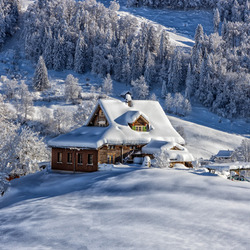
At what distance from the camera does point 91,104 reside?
6338cm

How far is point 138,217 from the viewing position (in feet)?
41.0

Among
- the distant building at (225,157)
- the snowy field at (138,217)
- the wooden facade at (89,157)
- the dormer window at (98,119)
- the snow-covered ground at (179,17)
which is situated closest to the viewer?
the snowy field at (138,217)

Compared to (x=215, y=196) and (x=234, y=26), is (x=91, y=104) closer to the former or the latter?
(x=215, y=196)

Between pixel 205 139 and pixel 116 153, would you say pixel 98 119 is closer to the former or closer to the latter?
pixel 116 153

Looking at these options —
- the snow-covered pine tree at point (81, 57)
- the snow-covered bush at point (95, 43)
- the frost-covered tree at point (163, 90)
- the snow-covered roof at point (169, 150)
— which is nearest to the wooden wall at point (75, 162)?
the snow-covered roof at point (169, 150)

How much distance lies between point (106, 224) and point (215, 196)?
19.8ft

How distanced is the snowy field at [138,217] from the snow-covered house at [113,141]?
11.9 metres

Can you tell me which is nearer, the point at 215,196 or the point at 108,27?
the point at 215,196

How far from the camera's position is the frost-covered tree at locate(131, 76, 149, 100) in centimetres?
9794

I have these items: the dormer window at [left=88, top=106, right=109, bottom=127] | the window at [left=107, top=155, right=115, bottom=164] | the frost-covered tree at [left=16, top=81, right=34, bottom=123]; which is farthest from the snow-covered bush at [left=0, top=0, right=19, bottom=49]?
the window at [left=107, top=155, right=115, bottom=164]

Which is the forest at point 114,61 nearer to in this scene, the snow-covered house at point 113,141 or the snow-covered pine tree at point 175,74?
the snow-covered pine tree at point 175,74

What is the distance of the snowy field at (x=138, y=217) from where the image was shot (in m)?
10.1

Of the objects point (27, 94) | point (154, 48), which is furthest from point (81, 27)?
point (27, 94)

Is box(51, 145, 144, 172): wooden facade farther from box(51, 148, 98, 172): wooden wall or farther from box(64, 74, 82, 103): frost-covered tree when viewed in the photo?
box(64, 74, 82, 103): frost-covered tree
